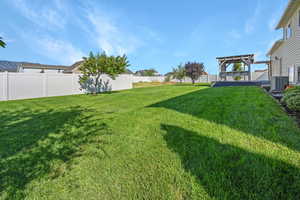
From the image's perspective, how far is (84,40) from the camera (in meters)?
17.8

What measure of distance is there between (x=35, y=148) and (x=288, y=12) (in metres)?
13.0

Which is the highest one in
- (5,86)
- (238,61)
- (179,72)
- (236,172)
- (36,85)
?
(238,61)

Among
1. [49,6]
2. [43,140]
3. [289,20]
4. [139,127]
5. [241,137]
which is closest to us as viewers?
[241,137]

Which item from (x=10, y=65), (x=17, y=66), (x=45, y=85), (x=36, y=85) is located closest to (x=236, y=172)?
(x=36, y=85)

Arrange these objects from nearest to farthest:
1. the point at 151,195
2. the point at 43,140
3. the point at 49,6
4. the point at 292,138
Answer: the point at 151,195 → the point at 292,138 → the point at 43,140 → the point at 49,6

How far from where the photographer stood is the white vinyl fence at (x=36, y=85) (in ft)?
31.4

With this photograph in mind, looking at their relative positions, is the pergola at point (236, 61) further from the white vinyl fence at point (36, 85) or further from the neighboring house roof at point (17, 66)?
the neighboring house roof at point (17, 66)

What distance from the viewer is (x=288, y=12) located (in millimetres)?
Result: 8523

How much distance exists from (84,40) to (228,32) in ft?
57.1

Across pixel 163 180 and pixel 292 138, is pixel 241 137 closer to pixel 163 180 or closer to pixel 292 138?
pixel 292 138

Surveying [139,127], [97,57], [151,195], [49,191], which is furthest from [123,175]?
[97,57]

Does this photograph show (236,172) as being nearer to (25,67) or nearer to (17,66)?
(25,67)

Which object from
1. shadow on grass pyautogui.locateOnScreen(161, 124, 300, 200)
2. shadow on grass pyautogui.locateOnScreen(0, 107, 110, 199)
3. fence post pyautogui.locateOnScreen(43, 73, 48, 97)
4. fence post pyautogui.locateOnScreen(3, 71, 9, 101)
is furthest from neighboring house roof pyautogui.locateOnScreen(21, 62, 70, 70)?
shadow on grass pyautogui.locateOnScreen(161, 124, 300, 200)

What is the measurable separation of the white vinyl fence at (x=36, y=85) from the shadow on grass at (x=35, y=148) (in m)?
7.34
